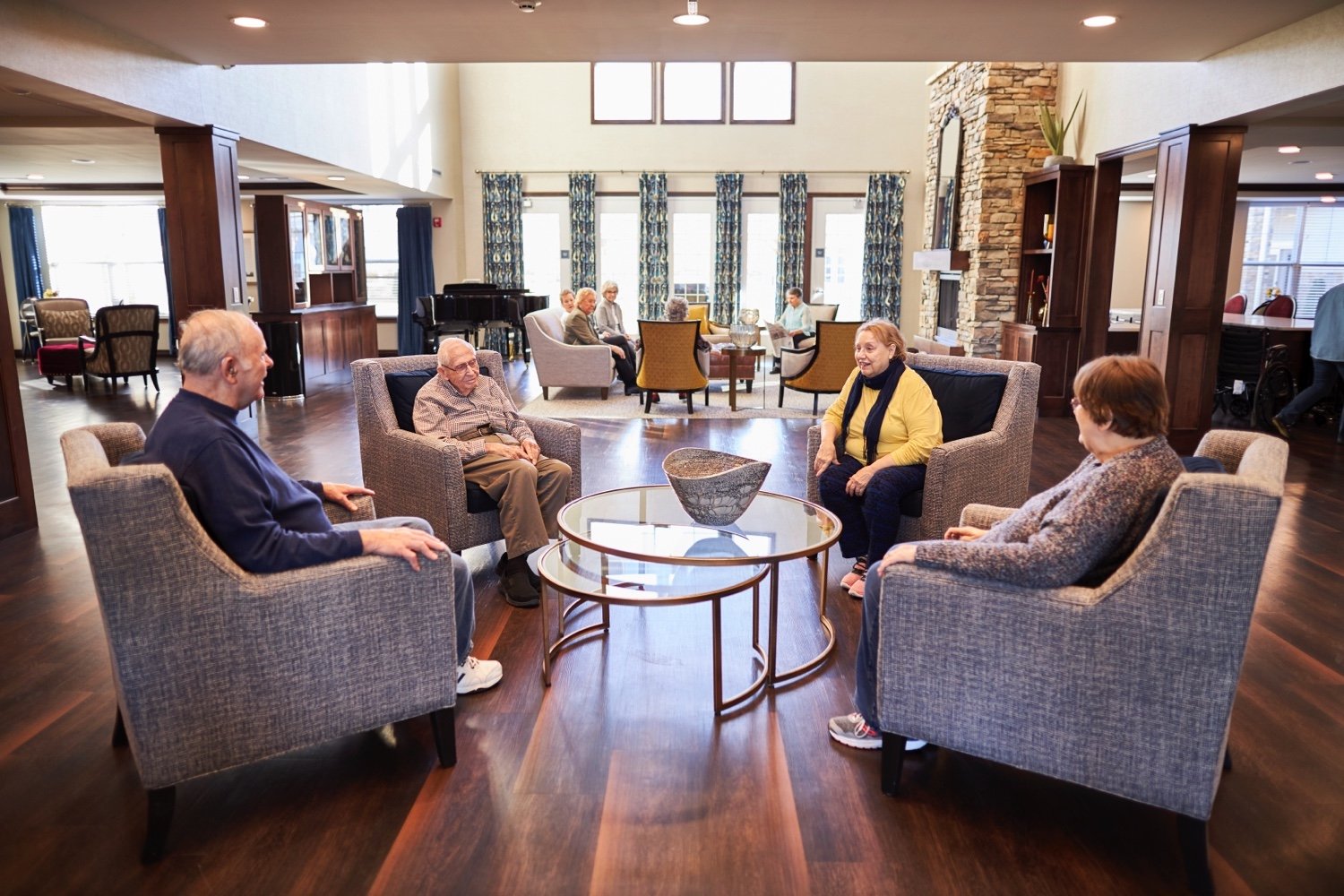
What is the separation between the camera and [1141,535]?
76.5 inches

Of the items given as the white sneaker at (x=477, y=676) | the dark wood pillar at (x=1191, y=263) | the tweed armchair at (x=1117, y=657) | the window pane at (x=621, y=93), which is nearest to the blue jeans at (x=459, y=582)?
the white sneaker at (x=477, y=676)

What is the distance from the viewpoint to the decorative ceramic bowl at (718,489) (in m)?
2.85

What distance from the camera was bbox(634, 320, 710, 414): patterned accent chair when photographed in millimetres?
7781

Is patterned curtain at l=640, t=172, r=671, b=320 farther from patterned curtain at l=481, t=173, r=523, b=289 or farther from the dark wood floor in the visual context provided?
the dark wood floor

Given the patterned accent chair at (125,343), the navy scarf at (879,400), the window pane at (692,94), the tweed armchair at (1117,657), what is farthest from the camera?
the window pane at (692,94)

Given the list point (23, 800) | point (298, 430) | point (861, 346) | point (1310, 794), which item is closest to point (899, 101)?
point (298, 430)

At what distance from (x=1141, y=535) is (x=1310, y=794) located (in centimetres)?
94

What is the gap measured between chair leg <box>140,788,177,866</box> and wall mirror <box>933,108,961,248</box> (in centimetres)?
907

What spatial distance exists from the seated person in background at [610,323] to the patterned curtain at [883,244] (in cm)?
444

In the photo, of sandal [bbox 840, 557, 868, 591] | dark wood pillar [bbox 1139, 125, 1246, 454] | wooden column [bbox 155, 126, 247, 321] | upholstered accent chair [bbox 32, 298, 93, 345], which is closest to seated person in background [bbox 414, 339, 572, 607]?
sandal [bbox 840, 557, 868, 591]

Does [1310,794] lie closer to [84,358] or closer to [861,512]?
[861,512]

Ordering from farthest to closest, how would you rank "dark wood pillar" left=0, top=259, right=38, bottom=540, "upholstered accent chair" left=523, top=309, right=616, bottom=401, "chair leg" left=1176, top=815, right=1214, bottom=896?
"upholstered accent chair" left=523, top=309, right=616, bottom=401 < "dark wood pillar" left=0, top=259, right=38, bottom=540 < "chair leg" left=1176, top=815, right=1214, bottom=896

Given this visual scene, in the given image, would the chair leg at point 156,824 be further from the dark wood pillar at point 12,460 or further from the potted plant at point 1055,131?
the potted plant at point 1055,131

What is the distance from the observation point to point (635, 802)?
222cm
